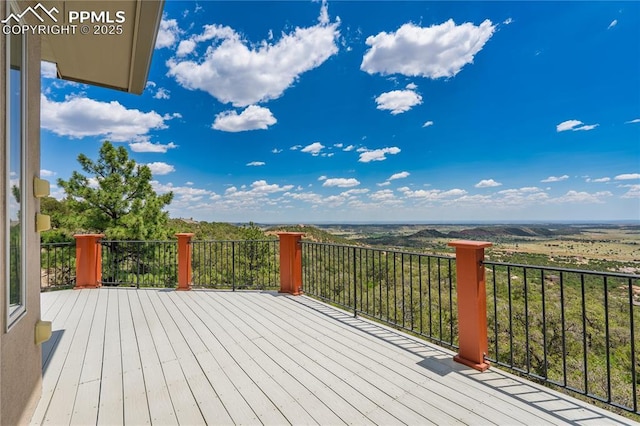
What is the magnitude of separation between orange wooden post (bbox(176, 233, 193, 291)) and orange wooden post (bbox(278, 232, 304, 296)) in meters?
1.89

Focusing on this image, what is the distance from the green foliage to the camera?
8.77 metres

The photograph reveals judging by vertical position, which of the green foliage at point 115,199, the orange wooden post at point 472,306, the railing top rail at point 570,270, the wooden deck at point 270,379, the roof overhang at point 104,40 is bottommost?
the wooden deck at point 270,379

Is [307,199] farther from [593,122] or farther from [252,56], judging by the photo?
[593,122]

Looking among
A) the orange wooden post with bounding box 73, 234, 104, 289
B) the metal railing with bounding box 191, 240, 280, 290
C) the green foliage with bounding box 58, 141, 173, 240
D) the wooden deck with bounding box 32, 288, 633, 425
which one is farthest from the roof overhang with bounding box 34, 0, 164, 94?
the green foliage with bounding box 58, 141, 173, 240

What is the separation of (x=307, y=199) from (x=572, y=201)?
57.2 feet

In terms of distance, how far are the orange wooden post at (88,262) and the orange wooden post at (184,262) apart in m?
1.54

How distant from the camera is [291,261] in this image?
4910mm

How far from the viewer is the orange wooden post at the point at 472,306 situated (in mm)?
2447

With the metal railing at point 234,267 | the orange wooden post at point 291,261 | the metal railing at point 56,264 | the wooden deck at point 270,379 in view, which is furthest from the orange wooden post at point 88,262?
the orange wooden post at point 291,261

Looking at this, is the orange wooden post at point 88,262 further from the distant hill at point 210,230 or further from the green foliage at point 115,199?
the distant hill at point 210,230

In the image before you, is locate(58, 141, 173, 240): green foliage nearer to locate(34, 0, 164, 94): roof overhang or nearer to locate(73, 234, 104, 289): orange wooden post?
locate(73, 234, 104, 289): orange wooden post

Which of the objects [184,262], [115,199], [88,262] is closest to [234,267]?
[184,262]

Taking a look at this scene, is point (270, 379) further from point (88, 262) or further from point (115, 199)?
point (115, 199)

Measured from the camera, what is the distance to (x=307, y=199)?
23438mm
